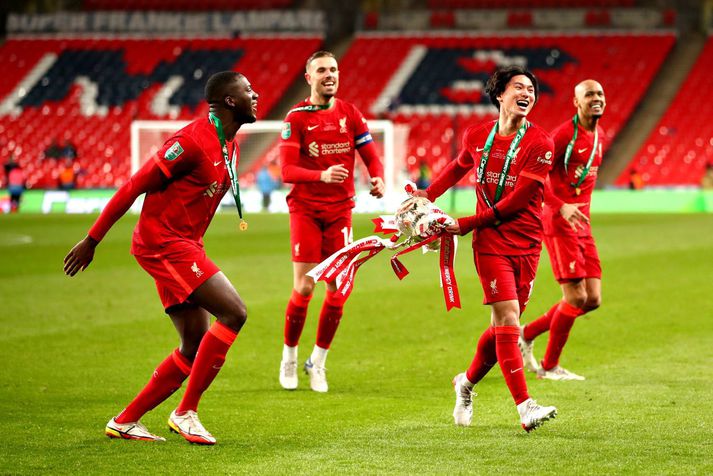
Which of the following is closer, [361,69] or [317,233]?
[317,233]

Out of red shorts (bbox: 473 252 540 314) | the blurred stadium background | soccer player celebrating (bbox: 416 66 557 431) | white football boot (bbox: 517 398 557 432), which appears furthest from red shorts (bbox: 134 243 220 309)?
the blurred stadium background

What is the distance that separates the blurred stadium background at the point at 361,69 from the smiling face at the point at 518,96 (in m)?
24.8

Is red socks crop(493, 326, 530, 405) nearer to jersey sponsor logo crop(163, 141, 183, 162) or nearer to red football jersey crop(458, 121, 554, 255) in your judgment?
red football jersey crop(458, 121, 554, 255)

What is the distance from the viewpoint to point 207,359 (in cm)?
648

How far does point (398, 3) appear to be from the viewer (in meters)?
41.7

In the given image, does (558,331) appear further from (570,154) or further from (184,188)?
(184,188)

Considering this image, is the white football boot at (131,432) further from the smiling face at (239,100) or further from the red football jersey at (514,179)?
the red football jersey at (514,179)

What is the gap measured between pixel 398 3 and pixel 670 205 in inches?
604

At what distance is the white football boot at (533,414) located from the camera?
21.1ft

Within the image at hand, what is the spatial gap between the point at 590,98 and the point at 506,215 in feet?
7.55

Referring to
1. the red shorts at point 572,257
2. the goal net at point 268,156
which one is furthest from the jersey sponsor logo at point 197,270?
the goal net at point 268,156

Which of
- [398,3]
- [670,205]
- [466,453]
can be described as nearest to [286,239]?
[670,205]

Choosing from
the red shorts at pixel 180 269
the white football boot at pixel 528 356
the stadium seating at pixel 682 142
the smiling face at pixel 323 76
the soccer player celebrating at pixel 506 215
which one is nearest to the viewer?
the red shorts at pixel 180 269

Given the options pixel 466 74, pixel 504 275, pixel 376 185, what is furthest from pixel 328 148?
pixel 466 74
